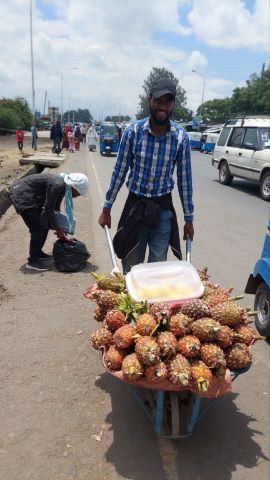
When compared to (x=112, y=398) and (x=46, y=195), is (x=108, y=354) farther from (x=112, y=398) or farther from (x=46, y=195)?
(x=46, y=195)

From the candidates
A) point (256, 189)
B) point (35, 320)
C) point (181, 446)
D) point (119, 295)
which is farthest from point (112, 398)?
point (256, 189)

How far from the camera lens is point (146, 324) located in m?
2.46

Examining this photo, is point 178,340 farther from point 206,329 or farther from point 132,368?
point 132,368

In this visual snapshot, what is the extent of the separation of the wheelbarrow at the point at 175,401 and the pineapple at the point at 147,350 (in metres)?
0.13

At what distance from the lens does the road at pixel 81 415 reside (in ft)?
8.80

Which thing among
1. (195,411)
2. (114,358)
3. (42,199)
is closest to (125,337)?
(114,358)

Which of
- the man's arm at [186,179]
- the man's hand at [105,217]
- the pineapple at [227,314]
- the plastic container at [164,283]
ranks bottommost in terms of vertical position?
the pineapple at [227,314]

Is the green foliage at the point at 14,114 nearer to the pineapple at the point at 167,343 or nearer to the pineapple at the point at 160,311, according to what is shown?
the pineapple at the point at 160,311

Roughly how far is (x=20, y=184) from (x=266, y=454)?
4308mm

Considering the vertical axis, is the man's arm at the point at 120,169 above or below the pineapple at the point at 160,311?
above

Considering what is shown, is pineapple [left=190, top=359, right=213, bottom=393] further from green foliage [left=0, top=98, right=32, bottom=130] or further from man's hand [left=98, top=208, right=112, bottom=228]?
green foliage [left=0, top=98, right=32, bottom=130]

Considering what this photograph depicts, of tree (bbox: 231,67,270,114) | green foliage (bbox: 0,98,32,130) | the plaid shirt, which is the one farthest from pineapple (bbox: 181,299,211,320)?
tree (bbox: 231,67,270,114)

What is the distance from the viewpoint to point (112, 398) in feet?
10.9

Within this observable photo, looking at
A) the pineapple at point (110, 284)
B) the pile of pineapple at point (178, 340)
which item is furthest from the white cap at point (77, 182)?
the pile of pineapple at point (178, 340)
